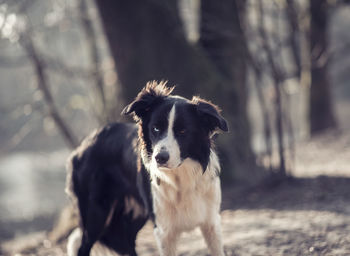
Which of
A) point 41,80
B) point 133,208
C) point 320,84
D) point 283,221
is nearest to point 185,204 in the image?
point 133,208

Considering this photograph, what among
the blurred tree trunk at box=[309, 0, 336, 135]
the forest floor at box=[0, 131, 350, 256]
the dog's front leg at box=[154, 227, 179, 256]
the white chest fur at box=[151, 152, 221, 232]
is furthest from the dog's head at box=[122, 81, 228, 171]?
the blurred tree trunk at box=[309, 0, 336, 135]

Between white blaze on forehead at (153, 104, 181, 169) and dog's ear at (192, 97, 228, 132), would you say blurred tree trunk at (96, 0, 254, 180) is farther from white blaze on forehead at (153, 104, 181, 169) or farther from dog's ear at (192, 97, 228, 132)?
white blaze on forehead at (153, 104, 181, 169)

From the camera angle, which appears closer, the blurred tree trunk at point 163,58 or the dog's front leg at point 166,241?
the dog's front leg at point 166,241

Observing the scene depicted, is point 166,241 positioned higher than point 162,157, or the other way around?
point 162,157

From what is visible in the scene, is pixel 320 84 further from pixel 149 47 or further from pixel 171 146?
pixel 171 146

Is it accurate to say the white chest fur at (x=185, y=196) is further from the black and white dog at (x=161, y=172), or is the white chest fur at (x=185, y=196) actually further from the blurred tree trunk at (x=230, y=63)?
the blurred tree trunk at (x=230, y=63)

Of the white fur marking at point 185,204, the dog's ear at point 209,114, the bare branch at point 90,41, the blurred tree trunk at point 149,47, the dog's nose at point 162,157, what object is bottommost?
the white fur marking at point 185,204

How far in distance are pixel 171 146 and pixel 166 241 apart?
0.95 metres

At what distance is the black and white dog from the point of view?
3.82m

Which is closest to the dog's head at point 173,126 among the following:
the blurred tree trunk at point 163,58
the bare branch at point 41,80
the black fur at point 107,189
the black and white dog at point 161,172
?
the black and white dog at point 161,172

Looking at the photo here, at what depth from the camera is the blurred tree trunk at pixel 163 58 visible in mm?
7948

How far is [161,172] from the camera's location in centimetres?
402

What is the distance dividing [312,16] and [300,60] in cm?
140

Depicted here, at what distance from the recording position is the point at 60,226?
7672 millimetres
